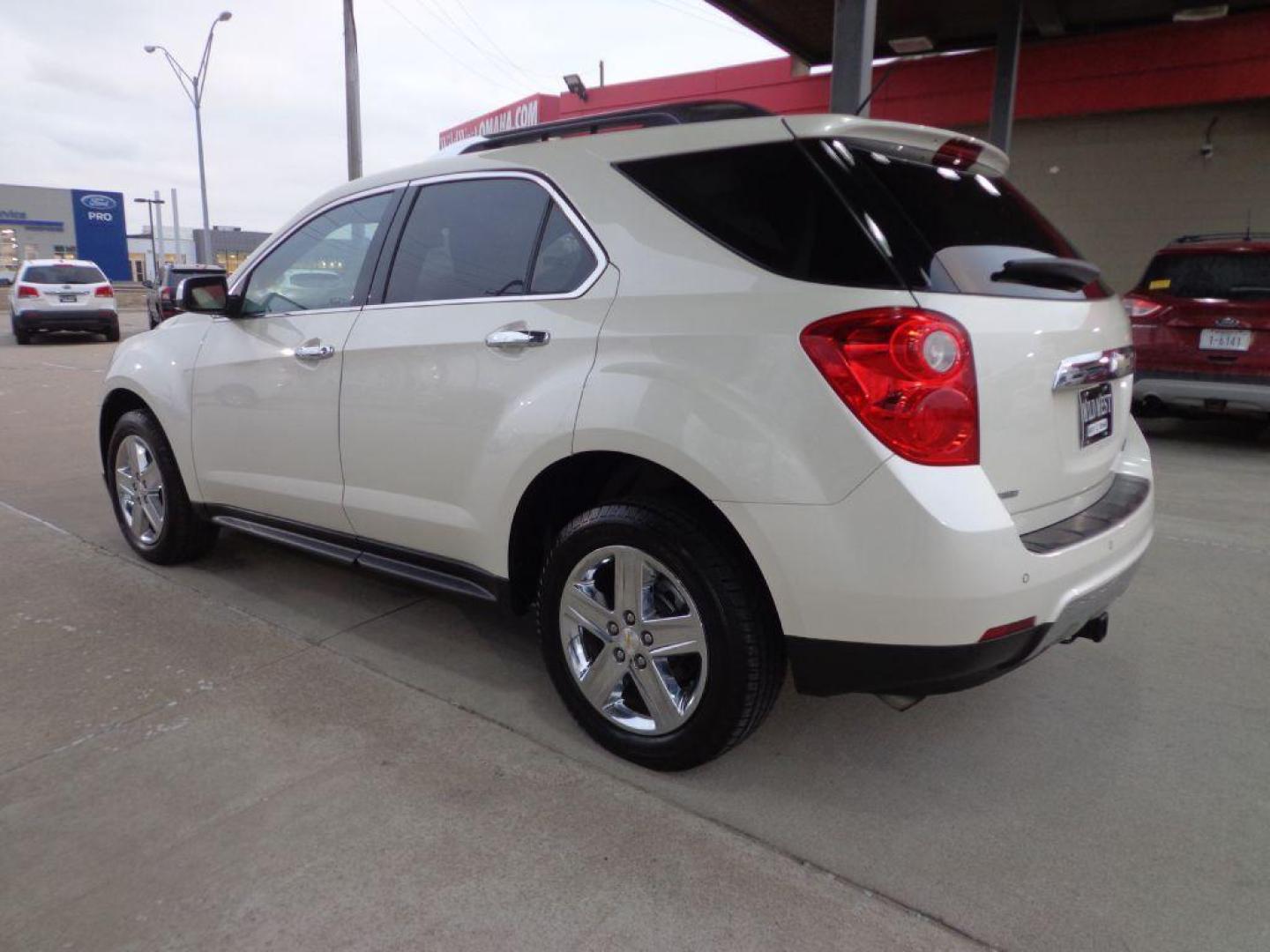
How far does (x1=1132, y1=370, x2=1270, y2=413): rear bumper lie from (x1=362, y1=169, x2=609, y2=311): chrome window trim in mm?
5723

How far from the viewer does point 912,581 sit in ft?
6.73

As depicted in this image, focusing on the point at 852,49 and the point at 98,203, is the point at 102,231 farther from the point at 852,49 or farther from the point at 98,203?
the point at 852,49

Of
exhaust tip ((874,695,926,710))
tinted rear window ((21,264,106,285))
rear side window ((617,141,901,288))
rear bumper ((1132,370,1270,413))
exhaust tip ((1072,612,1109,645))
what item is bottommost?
exhaust tip ((874,695,926,710))

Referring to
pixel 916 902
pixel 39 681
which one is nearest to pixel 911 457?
pixel 916 902

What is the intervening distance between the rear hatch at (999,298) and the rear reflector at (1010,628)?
241 mm

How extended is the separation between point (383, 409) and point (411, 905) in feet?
5.43

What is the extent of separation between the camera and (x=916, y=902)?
209 centimetres

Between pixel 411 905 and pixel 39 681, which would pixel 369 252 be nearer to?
pixel 39 681

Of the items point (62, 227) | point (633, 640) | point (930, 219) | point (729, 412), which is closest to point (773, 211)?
point (930, 219)

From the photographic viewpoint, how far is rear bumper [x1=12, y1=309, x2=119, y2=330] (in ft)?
57.6

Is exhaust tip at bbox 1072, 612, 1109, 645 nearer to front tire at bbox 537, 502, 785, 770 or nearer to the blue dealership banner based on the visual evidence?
front tire at bbox 537, 502, 785, 770

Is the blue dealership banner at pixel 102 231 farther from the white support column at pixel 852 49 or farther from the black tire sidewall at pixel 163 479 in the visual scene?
the black tire sidewall at pixel 163 479

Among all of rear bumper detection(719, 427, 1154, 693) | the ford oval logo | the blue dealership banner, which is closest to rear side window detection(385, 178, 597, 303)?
rear bumper detection(719, 427, 1154, 693)

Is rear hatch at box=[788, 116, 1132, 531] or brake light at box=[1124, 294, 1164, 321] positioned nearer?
rear hatch at box=[788, 116, 1132, 531]
